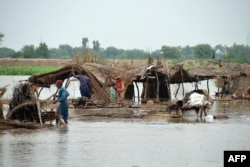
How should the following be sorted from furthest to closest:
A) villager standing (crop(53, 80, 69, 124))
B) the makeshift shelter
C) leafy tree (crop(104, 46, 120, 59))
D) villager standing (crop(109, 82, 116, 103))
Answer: leafy tree (crop(104, 46, 120, 59)) < the makeshift shelter < villager standing (crop(109, 82, 116, 103)) < villager standing (crop(53, 80, 69, 124))

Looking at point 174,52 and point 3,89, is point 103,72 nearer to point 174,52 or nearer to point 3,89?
point 3,89

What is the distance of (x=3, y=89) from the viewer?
1991 centimetres

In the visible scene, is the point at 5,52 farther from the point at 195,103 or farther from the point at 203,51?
the point at 195,103

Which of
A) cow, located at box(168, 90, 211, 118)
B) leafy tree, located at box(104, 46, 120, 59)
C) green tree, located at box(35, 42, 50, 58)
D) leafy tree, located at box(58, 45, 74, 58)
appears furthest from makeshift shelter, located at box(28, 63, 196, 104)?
leafy tree, located at box(104, 46, 120, 59)

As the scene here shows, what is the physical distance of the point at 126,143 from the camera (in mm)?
17344

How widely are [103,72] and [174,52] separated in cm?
9504

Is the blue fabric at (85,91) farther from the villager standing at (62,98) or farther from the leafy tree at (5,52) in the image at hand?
the leafy tree at (5,52)

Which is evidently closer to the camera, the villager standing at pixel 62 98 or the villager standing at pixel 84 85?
the villager standing at pixel 62 98

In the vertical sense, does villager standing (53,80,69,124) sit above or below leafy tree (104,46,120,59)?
below

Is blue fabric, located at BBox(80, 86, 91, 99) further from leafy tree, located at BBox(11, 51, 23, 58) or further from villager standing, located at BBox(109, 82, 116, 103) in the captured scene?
leafy tree, located at BBox(11, 51, 23, 58)

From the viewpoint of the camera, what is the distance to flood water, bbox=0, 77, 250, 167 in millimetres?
14633

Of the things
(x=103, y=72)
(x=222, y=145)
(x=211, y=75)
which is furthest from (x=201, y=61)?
(x=222, y=145)

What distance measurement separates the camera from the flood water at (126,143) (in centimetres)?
1463

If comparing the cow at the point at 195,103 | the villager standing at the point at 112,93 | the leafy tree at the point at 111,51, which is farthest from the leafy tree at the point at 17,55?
the cow at the point at 195,103
